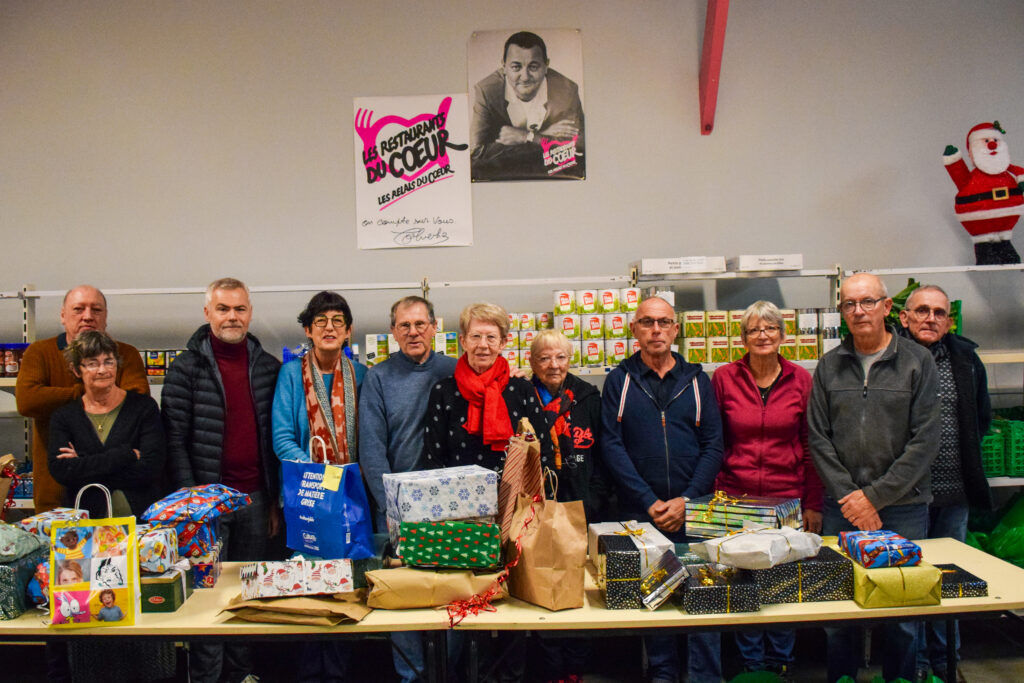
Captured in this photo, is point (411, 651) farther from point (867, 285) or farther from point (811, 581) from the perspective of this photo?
point (867, 285)

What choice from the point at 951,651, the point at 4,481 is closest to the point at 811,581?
the point at 951,651

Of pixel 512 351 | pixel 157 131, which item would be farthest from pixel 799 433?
pixel 157 131

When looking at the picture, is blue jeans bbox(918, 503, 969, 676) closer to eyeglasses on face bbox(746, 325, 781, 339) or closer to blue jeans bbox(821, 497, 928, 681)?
blue jeans bbox(821, 497, 928, 681)

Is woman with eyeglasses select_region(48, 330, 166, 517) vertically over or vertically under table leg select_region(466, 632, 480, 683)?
over

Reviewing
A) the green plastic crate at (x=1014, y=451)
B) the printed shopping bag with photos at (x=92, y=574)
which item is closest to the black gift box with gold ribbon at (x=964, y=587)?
the green plastic crate at (x=1014, y=451)

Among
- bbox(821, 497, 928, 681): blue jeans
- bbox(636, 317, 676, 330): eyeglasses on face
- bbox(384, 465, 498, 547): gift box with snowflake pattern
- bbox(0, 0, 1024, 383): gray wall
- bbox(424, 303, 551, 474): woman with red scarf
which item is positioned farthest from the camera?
bbox(0, 0, 1024, 383): gray wall

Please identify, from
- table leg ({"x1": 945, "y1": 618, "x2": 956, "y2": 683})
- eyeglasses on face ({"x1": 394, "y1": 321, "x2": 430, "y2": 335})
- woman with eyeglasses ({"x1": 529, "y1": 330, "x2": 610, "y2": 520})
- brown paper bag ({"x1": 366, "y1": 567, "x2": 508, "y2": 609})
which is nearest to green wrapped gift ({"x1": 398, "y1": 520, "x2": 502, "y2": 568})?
brown paper bag ({"x1": 366, "y1": 567, "x2": 508, "y2": 609})

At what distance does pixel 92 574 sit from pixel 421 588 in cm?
100

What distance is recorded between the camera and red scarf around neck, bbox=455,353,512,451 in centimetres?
261

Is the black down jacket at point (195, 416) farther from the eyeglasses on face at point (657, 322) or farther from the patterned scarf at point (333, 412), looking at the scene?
the eyeglasses on face at point (657, 322)

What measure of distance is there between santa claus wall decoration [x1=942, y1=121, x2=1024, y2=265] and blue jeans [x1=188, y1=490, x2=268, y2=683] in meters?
4.44

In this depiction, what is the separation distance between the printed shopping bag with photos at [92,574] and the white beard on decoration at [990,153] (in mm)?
4876

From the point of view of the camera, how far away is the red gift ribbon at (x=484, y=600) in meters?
2.12

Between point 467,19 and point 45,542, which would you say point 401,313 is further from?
point 467,19
